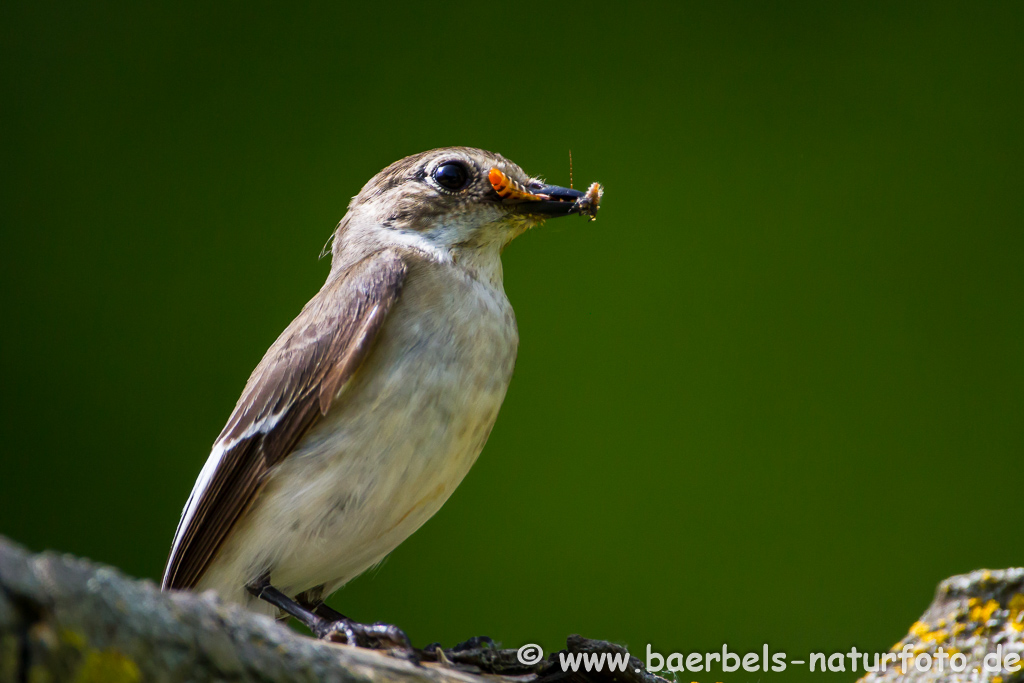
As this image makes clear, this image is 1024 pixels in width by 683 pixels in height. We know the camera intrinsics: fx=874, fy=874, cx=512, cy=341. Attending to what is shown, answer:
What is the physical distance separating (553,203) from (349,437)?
73 centimetres

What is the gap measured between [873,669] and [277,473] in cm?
128

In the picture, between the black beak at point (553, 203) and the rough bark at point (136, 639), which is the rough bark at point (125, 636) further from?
the black beak at point (553, 203)

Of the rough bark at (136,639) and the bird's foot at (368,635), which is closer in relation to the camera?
the rough bark at (136,639)

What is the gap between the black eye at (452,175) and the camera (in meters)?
1.96

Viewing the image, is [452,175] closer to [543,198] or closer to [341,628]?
[543,198]

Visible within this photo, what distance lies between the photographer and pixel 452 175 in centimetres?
196

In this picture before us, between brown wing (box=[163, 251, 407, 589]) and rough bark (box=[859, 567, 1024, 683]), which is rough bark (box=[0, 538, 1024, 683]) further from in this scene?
rough bark (box=[859, 567, 1024, 683])

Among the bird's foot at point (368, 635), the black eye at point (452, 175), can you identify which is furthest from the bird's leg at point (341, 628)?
the black eye at point (452, 175)

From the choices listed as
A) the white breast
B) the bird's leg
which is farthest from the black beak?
the bird's leg

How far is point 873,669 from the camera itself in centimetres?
182

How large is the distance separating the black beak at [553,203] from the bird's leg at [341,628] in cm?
95

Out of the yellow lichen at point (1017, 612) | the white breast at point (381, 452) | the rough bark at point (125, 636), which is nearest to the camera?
the rough bark at point (125, 636)

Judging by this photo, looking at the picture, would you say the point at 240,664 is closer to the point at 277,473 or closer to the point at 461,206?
the point at 277,473

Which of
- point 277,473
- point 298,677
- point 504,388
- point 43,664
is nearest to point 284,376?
point 277,473
